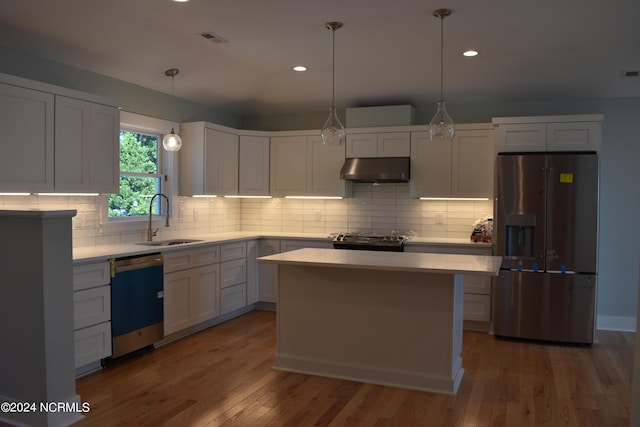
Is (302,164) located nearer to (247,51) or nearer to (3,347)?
(247,51)

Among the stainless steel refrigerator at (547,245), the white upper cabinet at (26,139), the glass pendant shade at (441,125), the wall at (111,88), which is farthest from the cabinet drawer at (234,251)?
the glass pendant shade at (441,125)

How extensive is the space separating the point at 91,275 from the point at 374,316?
2092mm

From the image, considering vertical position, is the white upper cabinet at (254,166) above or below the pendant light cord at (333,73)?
below

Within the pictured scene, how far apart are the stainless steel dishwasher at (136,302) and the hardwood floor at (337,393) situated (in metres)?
0.17

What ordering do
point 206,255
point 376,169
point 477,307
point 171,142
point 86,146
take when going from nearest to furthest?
point 86,146 → point 171,142 → point 206,255 → point 477,307 → point 376,169

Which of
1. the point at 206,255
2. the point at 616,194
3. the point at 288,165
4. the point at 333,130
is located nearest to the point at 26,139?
the point at 206,255

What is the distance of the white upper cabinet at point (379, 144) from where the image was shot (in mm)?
5680

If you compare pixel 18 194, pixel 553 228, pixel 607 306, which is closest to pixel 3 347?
pixel 18 194

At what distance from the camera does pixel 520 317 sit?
4918 mm

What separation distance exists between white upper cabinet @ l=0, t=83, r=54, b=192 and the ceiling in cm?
56

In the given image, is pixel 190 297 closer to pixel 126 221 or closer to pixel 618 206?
pixel 126 221

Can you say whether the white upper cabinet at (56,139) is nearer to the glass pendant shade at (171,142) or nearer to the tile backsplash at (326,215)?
the glass pendant shade at (171,142)

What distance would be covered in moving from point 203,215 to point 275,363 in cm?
250

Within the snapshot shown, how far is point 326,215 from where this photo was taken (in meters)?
6.38
